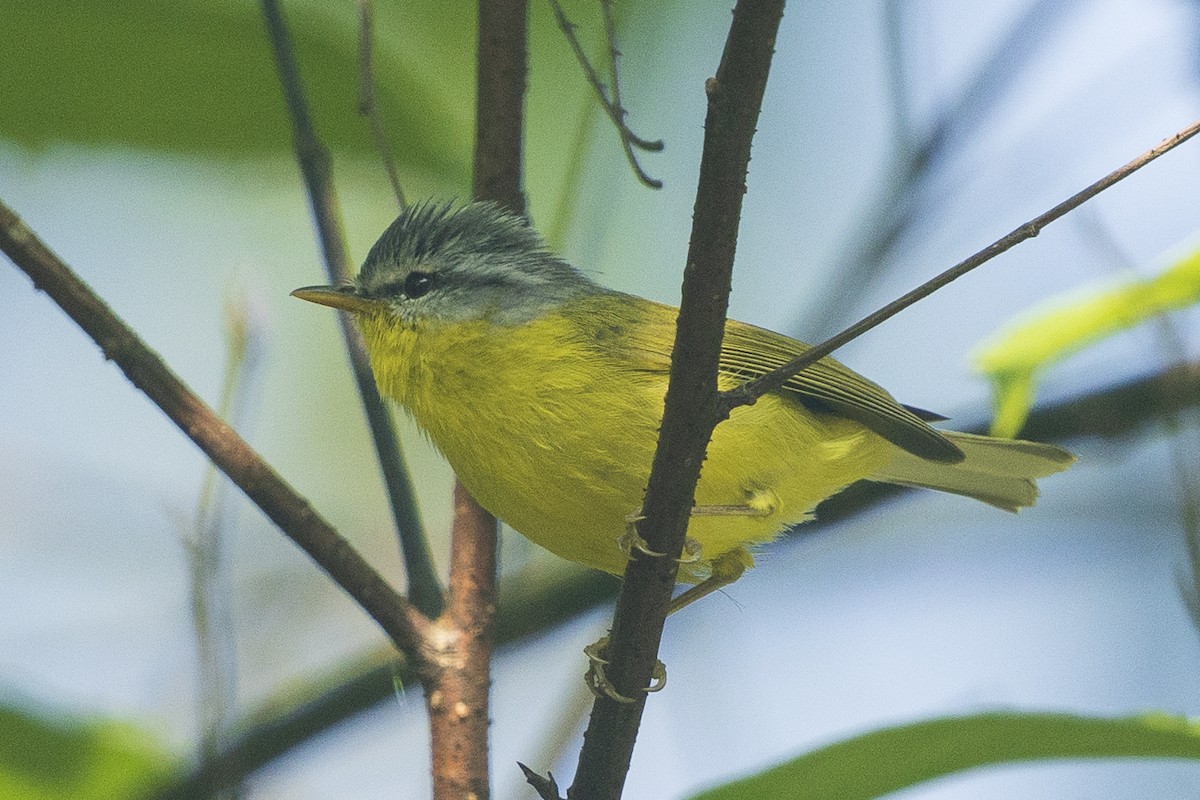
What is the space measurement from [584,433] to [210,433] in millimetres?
884

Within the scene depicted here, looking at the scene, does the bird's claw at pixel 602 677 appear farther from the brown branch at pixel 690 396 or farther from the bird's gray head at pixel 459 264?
the bird's gray head at pixel 459 264

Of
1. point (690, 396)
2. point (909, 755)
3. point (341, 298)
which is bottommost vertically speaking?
point (909, 755)

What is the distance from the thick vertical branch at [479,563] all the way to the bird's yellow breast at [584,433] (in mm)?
265

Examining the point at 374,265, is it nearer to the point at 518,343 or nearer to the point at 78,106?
the point at 518,343

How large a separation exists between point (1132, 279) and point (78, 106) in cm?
262

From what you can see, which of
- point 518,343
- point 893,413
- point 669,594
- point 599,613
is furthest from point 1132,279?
point 599,613

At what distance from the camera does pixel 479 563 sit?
3.35 meters

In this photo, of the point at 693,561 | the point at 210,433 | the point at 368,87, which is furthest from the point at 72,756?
the point at 368,87

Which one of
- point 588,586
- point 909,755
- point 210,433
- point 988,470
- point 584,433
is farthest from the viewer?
point 588,586

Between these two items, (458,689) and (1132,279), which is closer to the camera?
(1132,279)

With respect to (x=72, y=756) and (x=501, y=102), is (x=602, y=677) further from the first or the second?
(x=501, y=102)

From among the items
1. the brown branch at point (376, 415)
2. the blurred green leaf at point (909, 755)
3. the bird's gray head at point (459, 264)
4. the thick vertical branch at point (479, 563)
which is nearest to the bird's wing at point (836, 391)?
the bird's gray head at point (459, 264)

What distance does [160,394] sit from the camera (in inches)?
106

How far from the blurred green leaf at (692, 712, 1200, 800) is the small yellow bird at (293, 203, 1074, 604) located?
572mm
